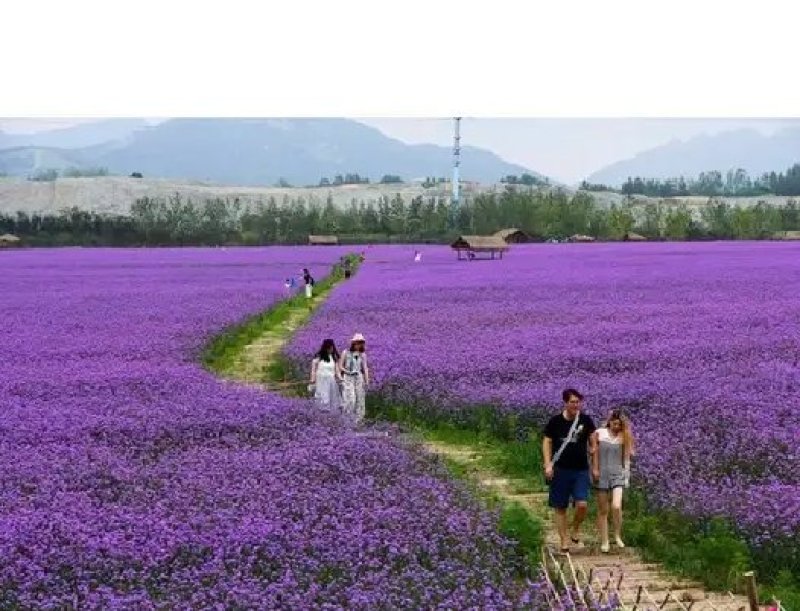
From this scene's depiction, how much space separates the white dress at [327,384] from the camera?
1455 cm

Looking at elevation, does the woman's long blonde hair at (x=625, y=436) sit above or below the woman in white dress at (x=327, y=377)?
above

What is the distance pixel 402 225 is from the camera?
402 ft

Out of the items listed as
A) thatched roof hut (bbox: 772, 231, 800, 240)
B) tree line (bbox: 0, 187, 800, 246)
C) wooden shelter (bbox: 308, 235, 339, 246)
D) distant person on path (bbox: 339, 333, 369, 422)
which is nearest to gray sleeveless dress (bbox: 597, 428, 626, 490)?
distant person on path (bbox: 339, 333, 369, 422)

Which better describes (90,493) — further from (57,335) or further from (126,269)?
(126,269)

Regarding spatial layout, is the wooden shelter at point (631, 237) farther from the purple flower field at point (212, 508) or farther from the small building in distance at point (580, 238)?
the purple flower field at point (212, 508)

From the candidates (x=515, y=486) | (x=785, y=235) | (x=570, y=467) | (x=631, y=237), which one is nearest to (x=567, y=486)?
(x=570, y=467)

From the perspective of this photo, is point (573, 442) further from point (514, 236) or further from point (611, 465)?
point (514, 236)

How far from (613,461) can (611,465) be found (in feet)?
0.14

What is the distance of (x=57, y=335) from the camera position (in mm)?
23875

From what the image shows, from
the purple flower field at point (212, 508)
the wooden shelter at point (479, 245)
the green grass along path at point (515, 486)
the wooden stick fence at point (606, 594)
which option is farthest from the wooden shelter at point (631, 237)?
the wooden stick fence at point (606, 594)

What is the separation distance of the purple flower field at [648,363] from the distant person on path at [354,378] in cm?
111

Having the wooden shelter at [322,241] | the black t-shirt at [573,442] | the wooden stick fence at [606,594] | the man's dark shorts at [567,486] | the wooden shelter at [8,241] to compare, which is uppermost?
the black t-shirt at [573,442]

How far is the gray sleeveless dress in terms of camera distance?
9.28 m

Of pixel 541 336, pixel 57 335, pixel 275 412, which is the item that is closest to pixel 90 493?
pixel 275 412
